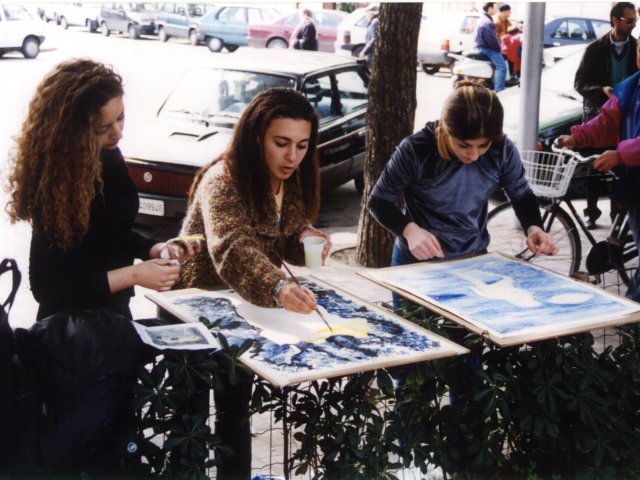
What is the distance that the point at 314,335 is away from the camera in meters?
2.85

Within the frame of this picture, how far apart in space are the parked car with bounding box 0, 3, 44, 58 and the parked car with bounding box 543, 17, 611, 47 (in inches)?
514

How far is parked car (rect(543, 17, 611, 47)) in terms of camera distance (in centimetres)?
2003

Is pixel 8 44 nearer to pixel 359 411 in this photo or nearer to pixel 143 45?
pixel 143 45

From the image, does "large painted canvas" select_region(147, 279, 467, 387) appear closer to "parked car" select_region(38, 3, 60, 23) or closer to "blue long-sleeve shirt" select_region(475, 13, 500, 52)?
"blue long-sleeve shirt" select_region(475, 13, 500, 52)

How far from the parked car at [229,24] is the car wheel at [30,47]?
5260mm

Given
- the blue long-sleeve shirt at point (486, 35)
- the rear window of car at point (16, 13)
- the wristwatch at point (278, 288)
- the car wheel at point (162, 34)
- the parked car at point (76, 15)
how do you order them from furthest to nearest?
the parked car at point (76, 15) < the car wheel at point (162, 34) < the rear window of car at point (16, 13) < the blue long-sleeve shirt at point (486, 35) < the wristwatch at point (278, 288)

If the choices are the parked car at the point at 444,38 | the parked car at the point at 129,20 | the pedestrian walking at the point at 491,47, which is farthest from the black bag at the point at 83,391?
the parked car at the point at 129,20

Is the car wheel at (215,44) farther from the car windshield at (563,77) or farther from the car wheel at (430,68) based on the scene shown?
the car windshield at (563,77)

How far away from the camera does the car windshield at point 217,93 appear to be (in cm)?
839

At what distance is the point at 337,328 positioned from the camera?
115 inches

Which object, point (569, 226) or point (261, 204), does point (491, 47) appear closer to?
point (569, 226)

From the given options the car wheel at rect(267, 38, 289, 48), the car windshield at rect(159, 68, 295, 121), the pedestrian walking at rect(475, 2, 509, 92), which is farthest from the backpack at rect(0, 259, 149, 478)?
the car wheel at rect(267, 38, 289, 48)

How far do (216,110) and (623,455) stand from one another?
240 inches

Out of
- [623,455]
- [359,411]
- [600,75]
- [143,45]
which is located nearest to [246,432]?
[359,411]
